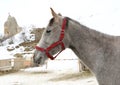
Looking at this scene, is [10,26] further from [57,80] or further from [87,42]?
[87,42]

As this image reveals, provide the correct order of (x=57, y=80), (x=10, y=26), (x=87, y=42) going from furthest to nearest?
(x=10, y=26), (x=57, y=80), (x=87, y=42)

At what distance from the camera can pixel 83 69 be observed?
55.3ft

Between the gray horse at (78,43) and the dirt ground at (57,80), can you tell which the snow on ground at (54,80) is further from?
the gray horse at (78,43)

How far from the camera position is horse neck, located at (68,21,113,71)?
402 cm

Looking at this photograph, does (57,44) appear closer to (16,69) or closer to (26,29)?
(16,69)

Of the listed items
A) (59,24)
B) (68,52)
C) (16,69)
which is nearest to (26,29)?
(68,52)

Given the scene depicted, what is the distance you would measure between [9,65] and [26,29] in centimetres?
3999

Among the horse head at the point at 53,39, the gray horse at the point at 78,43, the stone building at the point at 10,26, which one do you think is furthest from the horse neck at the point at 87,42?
the stone building at the point at 10,26

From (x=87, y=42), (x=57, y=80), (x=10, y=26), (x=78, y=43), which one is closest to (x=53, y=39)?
(x=78, y=43)

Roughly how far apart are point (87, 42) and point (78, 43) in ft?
0.42

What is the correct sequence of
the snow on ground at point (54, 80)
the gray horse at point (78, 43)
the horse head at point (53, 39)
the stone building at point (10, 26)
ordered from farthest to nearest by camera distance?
the stone building at point (10, 26), the snow on ground at point (54, 80), the horse head at point (53, 39), the gray horse at point (78, 43)

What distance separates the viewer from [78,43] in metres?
4.12

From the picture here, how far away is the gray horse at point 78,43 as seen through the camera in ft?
13.1

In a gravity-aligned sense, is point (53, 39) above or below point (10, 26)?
below
